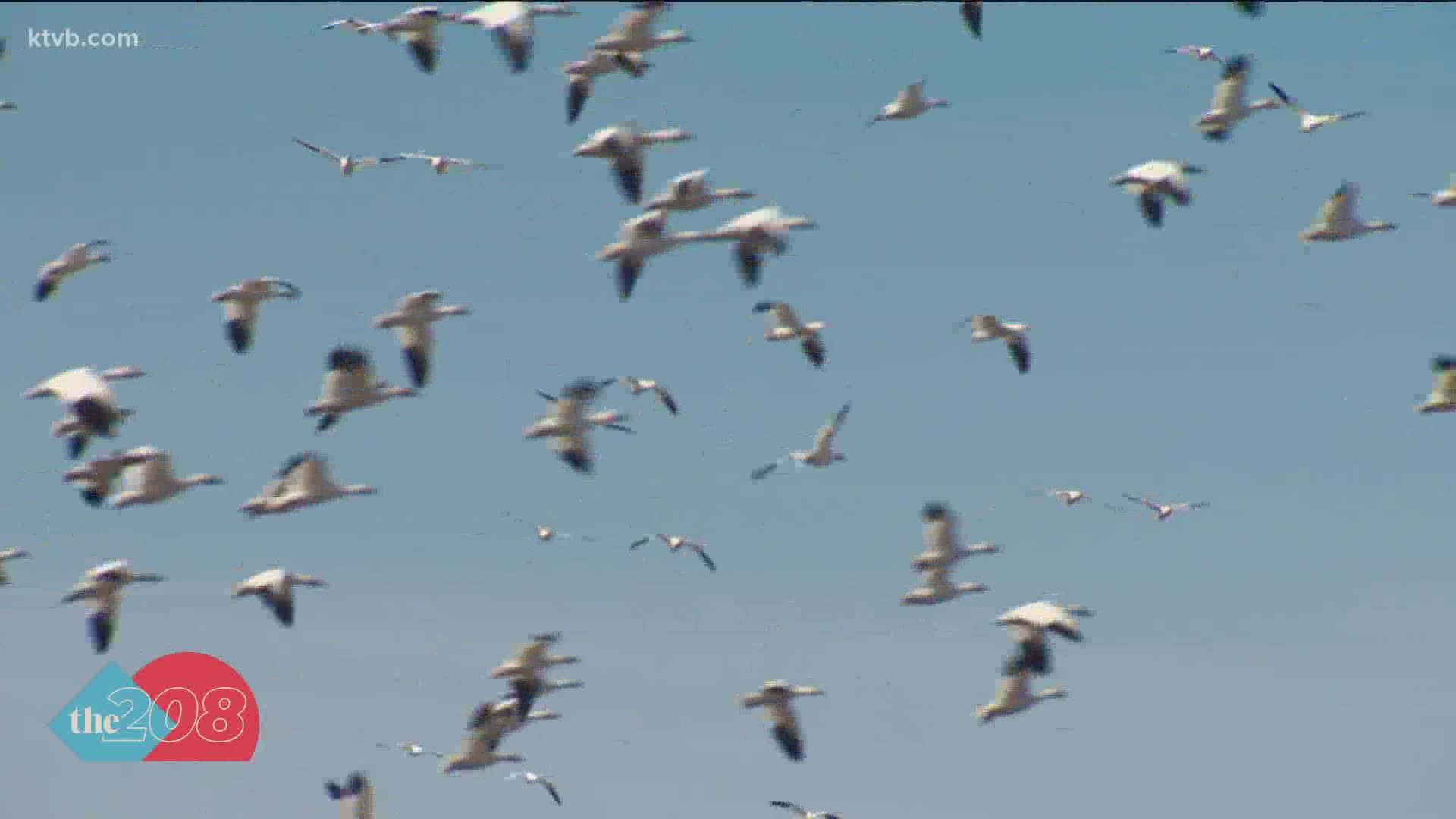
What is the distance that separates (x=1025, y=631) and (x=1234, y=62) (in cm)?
1558

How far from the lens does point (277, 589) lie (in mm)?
51188

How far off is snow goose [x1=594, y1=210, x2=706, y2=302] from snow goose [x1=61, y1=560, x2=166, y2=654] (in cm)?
1379

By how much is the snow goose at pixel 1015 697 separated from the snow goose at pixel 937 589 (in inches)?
200

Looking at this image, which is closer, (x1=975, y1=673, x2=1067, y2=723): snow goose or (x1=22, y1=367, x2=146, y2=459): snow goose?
(x1=22, y1=367, x2=146, y2=459): snow goose

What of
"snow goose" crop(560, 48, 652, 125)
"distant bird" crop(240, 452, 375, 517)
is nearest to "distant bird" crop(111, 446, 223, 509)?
"distant bird" crop(240, 452, 375, 517)

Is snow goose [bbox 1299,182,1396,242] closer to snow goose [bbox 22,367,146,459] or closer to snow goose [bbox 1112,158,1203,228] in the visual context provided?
snow goose [bbox 1112,158,1203,228]

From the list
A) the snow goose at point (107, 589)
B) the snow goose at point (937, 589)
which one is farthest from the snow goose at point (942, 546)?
the snow goose at point (107, 589)

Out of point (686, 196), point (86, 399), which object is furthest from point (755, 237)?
point (86, 399)

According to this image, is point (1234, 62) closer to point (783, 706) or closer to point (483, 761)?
point (783, 706)

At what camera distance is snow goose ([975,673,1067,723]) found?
58938mm

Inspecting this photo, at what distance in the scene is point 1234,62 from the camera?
53750 millimetres

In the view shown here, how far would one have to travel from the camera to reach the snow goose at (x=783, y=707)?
54781mm

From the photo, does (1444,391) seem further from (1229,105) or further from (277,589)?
(277,589)

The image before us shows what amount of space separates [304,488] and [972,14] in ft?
61.6
